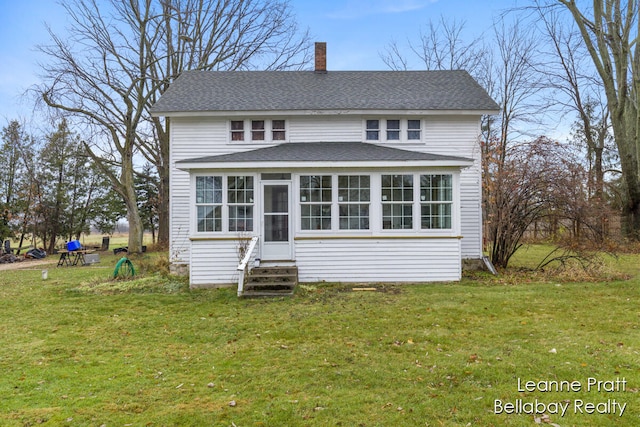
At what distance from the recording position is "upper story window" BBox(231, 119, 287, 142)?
489 inches

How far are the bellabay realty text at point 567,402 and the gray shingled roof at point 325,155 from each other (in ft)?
21.7

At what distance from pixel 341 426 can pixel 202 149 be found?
1068 centimetres

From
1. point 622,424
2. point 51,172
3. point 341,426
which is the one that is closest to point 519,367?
point 622,424

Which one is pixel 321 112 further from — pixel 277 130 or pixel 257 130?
pixel 257 130

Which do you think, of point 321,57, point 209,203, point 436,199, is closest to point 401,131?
point 436,199

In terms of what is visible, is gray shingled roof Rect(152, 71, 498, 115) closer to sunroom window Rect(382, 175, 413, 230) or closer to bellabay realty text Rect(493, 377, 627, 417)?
sunroom window Rect(382, 175, 413, 230)

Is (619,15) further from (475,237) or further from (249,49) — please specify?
(249,49)

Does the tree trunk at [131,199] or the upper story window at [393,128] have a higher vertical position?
the upper story window at [393,128]

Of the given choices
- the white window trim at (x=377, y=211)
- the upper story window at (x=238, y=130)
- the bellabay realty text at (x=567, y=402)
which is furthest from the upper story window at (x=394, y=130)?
the bellabay realty text at (x=567, y=402)

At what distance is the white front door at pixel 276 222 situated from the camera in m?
10.3

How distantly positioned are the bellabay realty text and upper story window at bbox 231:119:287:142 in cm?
1019

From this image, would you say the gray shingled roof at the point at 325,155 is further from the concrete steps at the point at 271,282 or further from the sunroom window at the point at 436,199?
the concrete steps at the point at 271,282

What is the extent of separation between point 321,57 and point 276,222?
8555 millimetres

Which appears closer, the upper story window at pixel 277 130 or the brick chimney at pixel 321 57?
the upper story window at pixel 277 130
